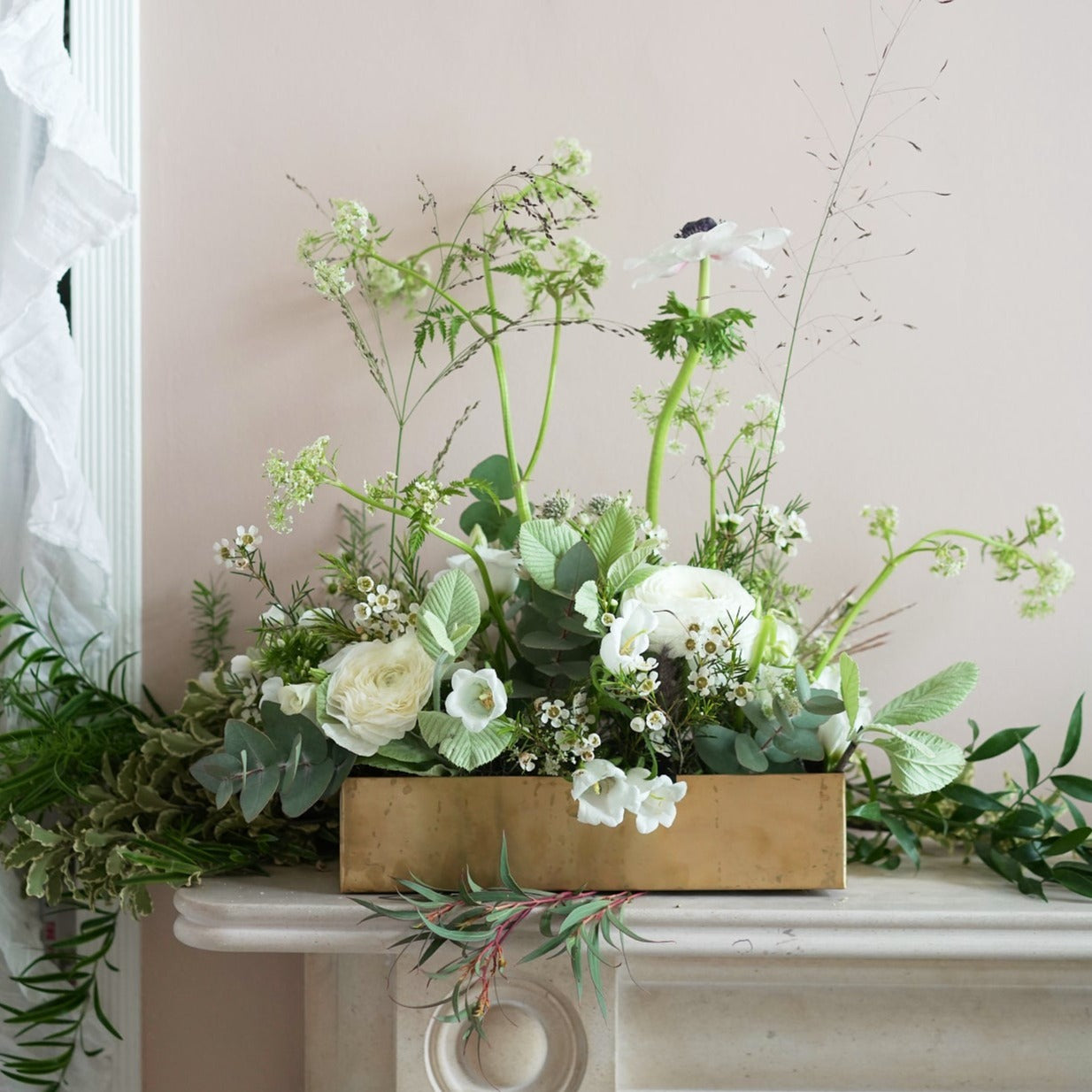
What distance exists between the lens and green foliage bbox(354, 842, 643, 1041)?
2.12 feet

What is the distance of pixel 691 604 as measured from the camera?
0.70m

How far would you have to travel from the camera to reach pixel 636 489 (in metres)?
1.02

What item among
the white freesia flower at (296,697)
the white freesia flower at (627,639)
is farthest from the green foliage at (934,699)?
the white freesia flower at (296,697)

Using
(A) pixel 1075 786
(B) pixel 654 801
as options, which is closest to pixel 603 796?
(B) pixel 654 801

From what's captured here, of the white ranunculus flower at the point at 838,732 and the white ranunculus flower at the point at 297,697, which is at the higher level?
the white ranunculus flower at the point at 297,697

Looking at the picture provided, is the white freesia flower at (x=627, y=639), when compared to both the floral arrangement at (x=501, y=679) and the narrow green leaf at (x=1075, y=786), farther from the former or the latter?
the narrow green leaf at (x=1075, y=786)

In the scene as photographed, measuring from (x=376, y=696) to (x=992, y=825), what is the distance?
592 mm

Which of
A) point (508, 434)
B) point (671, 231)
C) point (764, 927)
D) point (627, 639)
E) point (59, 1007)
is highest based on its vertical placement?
point (671, 231)

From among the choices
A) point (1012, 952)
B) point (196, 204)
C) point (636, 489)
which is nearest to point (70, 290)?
point (196, 204)

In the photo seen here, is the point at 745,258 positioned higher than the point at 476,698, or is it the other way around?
the point at 745,258

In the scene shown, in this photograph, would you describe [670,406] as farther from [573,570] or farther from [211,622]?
[211,622]

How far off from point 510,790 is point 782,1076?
1.09 ft

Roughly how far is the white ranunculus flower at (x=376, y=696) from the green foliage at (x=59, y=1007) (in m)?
0.42

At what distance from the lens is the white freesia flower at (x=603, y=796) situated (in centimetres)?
66
